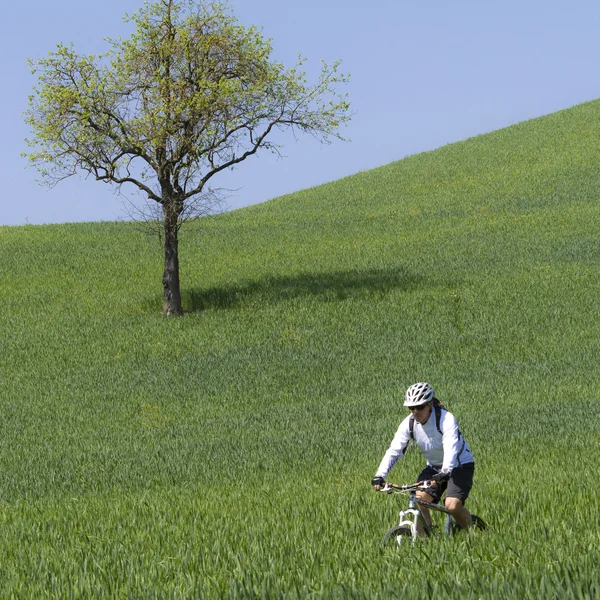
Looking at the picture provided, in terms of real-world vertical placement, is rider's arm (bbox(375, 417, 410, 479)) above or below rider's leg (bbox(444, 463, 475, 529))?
above

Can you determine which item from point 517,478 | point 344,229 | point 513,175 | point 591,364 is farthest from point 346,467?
point 513,175

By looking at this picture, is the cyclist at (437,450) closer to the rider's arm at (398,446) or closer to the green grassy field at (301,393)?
the rider's arm at (398,446)

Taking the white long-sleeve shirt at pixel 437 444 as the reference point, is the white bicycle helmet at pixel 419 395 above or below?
above

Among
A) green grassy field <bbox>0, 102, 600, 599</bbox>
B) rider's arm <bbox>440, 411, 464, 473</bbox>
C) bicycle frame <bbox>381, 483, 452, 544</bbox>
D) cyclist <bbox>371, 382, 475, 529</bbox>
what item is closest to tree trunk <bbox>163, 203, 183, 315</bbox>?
green grassy field <bbox>0, 102, 600, 599</bbox>

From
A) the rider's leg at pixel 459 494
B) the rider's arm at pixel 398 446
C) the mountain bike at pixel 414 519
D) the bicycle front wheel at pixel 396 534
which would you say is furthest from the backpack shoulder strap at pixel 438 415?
the bicycle front wheel at pixel 396 534

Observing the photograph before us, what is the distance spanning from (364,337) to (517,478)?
15.7 meters

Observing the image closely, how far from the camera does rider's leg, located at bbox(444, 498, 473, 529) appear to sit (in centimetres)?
795

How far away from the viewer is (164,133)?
30922mm

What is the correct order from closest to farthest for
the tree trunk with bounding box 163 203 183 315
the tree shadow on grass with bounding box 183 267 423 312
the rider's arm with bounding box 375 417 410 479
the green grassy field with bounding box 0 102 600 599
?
the green grassy field with bounding box 0 102 600 599, the rider's arm with bounding box 375 417 410 479, the tree trunk with bounding box 163 203 183 315, the tree shadow on grass with bounding box 183 267 423 312

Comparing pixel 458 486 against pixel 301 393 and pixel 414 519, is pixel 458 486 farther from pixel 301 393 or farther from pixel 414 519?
pixel 301 393

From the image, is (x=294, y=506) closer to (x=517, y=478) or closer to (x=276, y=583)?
(x=517, y=478)

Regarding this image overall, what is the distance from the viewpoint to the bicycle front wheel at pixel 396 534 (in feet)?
25.7

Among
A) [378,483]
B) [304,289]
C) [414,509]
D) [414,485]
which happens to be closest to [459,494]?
[414,509]

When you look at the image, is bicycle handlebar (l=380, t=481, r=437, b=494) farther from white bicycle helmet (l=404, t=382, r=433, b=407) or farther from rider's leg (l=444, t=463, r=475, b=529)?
white bicycle helmet (l=404, t=382, r=433, b=407)
